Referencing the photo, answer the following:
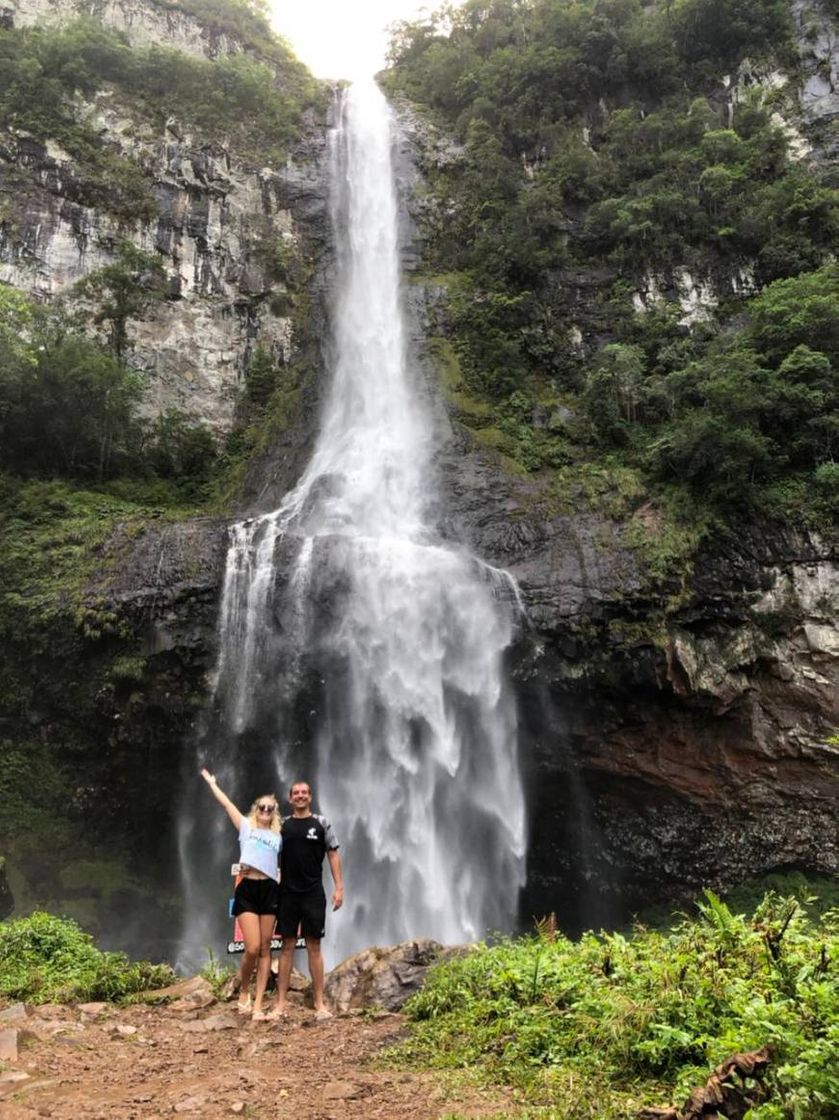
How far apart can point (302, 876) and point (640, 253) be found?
20.2m

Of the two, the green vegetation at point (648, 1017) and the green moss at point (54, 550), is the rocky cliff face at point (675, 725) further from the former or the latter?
the green vegetation at point (648, 1017)

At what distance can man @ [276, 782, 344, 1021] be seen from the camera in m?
4.75

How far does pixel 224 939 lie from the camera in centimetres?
1213

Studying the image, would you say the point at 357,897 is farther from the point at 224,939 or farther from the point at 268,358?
the point at 268,358

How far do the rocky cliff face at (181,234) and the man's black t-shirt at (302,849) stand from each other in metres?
16.5

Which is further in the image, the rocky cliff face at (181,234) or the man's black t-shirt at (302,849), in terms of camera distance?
the rocky cliff face at (181,234)

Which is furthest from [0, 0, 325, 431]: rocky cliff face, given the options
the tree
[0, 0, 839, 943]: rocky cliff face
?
[0, 0, 839, 943]: rocky cliff face

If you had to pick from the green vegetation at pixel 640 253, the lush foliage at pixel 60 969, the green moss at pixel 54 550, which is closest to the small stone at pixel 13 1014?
the lush foliage at pixel 60 969

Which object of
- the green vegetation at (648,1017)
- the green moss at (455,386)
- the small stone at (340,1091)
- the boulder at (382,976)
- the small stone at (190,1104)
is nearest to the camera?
the green vegetation at (648,1017)

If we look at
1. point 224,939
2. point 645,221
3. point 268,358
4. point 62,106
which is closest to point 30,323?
point 268,358

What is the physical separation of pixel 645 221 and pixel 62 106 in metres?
17.2

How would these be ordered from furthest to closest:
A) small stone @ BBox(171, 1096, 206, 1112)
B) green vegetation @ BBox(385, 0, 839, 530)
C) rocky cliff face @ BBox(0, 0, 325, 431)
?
rocky cliff face @ BBox(0, 0, 325, 431) → green vegetation @ BBox(385, 0, 839, 530) → small stone @ BBox(171, 1096, 206, 1112)

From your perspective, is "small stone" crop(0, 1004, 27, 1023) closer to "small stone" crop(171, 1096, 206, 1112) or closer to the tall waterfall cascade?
"small stone" crop(171, 1096, 206, 1112)

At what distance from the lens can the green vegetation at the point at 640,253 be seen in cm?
1459
